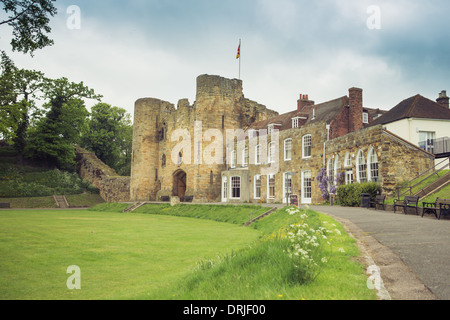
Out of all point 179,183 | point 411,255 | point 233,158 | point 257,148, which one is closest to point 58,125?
point 179,183

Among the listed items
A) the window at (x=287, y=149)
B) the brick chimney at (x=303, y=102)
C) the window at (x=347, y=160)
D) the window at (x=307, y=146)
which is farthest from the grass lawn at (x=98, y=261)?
the brick chimney at (x=303, y=102)

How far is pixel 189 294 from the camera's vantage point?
16.4ft

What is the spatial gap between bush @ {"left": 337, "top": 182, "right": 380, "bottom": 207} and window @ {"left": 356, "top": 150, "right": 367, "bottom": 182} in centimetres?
98

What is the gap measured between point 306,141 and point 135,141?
22.8 m

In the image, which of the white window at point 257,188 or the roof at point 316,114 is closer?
the roof at point 316,114

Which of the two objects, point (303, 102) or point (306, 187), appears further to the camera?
point (303, 102)

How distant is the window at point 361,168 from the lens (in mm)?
19967

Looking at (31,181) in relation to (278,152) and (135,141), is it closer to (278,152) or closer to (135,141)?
(135,141)

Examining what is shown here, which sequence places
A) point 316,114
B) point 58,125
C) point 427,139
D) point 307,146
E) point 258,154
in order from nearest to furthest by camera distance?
1. point 307,146
2. point 427,139
3. point 316,114
4. point 258,154
5. point 58,125

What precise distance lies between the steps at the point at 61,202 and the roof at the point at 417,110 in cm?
3025

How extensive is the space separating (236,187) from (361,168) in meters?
13.5

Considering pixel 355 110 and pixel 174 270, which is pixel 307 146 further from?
pixel 174 270

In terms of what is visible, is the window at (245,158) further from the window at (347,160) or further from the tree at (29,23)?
the tree at (29,23)

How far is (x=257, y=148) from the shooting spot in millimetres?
30922
